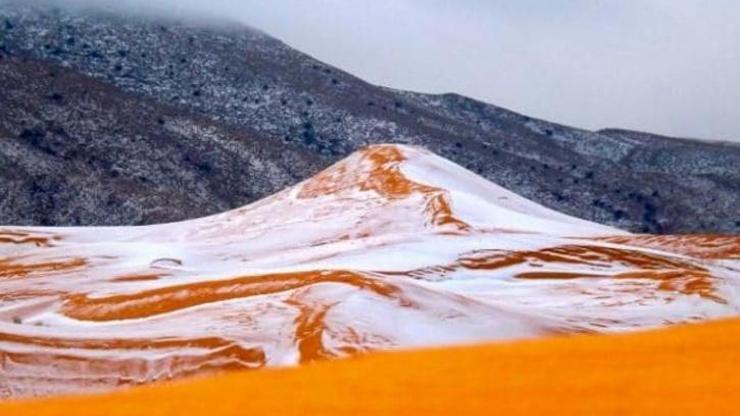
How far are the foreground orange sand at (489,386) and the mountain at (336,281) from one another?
3.14m

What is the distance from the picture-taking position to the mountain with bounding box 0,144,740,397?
352 inches

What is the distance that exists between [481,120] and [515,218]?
8295 centimetres

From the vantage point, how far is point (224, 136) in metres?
79.0

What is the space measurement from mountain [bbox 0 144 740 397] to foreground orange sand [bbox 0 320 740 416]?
3.14 m

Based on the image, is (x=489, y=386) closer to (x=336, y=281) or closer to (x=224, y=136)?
(x=336, y=281)

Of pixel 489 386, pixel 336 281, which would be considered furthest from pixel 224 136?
pixel 489 386

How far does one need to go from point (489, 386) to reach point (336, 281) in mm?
5965

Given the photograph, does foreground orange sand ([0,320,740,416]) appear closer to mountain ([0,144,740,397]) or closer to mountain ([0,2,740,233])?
mountain ([0,144,740,397])

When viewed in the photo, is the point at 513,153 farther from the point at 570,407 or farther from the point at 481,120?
the point at 570,407

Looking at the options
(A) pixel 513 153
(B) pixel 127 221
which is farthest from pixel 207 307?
(A) pixel 513 153

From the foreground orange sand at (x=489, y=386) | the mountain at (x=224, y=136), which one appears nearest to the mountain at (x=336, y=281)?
the foreground orange sand at (x=489, y=386)

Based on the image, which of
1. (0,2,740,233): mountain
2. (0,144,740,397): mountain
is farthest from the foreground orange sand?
(0,2,740,233): mountain

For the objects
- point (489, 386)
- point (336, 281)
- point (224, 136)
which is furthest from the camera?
point (224, 136)

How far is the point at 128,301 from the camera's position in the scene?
1231cm
